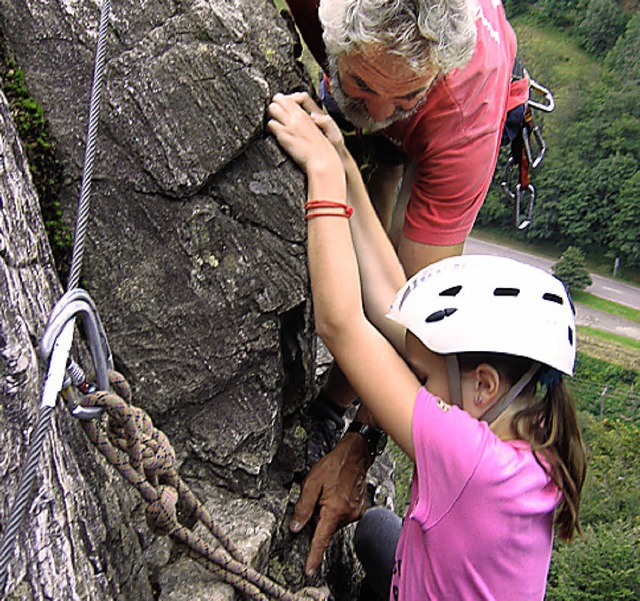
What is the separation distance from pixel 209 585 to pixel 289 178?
5.45 ft

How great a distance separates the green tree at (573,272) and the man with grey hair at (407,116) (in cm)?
4139

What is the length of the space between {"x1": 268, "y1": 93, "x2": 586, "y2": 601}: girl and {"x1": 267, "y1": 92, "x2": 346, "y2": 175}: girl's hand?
233 millimetres

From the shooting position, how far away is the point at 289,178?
114 inches

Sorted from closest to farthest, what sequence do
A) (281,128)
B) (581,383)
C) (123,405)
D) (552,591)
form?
1. (123,405)
2. (281,128)
3. (552,591)
4. (581,383)

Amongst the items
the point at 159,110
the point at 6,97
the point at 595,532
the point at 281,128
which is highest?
the point at 6,97

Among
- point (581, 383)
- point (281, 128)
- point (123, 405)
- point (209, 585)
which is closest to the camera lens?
point (123, 405)

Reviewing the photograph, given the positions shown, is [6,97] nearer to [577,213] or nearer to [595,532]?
[595,532]

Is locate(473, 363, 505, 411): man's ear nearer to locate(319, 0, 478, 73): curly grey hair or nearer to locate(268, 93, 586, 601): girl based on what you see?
locate(268, 93, 586, 601): girl

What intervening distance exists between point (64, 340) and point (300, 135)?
66.3 inches

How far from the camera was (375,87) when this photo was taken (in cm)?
264

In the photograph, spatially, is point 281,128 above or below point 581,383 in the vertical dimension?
above

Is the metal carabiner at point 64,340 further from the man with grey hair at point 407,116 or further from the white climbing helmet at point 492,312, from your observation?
the man with grey hair at point 407,116

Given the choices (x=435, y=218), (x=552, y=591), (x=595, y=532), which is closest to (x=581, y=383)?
(x=595, y=532)

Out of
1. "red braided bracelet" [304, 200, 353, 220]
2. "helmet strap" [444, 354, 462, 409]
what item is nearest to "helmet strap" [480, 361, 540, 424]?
"helmet strap" [444, 354, 462, 409]
